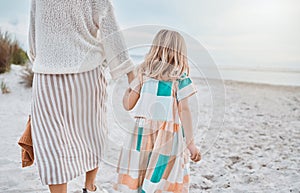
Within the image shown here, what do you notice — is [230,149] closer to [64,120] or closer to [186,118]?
[186,118]

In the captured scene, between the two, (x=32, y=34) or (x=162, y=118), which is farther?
(x=32, y=34)

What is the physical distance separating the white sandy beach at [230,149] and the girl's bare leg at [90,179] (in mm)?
148

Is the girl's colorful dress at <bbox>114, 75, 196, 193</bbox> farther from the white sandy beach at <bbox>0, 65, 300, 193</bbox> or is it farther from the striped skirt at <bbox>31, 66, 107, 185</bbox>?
the striped skirt at <bbox>31, 66, 107, 185</bbox>

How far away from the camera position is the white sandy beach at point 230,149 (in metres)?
1.90

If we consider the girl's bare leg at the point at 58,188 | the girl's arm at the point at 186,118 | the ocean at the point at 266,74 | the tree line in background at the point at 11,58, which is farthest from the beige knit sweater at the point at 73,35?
the ocean at the point at 266,74

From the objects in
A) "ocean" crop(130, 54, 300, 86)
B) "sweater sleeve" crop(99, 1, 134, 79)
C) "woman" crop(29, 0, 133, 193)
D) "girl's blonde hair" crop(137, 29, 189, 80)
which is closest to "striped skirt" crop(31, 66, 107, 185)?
"woman" crop(29, 0, 133, 193)

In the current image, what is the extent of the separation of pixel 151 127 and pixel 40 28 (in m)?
0.56

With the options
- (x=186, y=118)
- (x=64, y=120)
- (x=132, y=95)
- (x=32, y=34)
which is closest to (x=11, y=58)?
(x=32, y=34)

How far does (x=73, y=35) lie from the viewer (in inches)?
Result: 57.0

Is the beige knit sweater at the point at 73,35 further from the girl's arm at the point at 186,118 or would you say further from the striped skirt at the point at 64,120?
the girl's arm at the point at 186,118

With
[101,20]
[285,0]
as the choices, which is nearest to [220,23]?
[285,0]

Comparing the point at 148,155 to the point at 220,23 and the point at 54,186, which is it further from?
the point at 220,23

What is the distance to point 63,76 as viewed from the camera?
1479 mm

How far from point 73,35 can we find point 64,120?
0.33 metres
